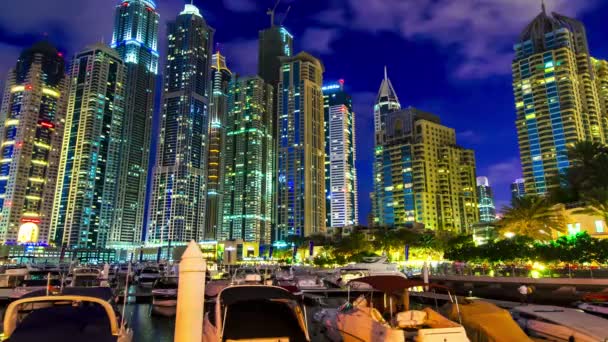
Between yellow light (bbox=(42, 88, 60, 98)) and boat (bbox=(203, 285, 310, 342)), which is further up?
yellow light (bbox=(42, 88, 60, 98))

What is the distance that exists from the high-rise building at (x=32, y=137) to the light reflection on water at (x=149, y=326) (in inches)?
6195

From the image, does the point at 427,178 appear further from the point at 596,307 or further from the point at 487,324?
the point at 487,324

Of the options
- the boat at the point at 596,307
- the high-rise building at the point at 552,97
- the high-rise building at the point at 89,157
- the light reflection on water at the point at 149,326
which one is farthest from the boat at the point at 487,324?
the high-rise building at the point at 89,157

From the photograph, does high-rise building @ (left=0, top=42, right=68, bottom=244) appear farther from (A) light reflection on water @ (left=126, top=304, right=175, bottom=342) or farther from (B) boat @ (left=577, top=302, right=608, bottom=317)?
(B) boat @ (left=577, top=302, right=608, bottom=317)

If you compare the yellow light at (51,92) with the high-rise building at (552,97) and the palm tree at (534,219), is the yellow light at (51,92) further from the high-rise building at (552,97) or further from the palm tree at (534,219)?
the high-rise building at (552,97)

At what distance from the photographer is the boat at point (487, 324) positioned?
1269 cm

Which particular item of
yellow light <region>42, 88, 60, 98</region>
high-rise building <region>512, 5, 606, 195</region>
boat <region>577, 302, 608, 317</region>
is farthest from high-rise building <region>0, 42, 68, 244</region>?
high-rise building <region>512, 5, 606, 195</region>

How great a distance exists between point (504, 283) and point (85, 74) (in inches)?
8306

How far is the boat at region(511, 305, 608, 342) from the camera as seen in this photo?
1291 cm

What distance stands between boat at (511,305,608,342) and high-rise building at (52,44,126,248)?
653ft

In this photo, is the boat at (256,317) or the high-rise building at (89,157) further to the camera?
the high-rise building at (89,157)

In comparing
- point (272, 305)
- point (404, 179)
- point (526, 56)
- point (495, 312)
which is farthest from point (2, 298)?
point (526, 56)

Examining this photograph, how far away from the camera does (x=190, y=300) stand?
23.6 feet

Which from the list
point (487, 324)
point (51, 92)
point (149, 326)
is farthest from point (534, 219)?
point (51, 92)
